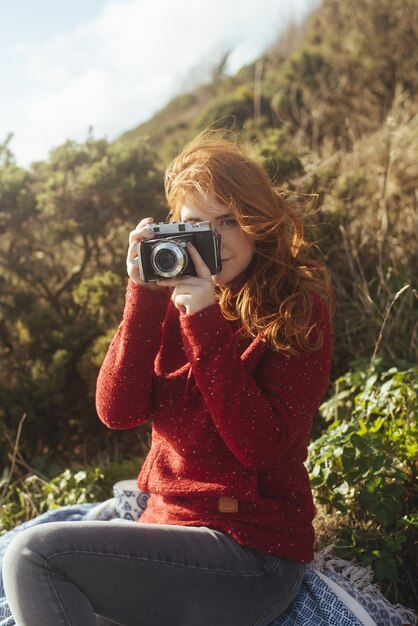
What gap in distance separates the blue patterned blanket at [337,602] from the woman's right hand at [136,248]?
0.98 m

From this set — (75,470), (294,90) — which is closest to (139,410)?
(75,470)

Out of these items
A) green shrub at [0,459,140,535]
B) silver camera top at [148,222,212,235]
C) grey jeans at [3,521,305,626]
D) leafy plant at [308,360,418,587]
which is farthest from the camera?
green shrub at [0,459,140,535]

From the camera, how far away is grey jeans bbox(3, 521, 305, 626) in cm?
155

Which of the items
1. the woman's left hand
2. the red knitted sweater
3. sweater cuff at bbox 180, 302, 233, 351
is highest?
the woman's left hand

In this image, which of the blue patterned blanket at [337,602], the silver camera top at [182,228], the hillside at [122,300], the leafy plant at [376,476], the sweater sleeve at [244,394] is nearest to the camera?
the sweater sleeve at [244,394]

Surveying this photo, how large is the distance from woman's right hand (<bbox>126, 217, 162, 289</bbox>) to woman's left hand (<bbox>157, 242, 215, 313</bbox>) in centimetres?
13

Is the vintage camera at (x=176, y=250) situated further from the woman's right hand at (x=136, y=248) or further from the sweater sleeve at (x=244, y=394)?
the sweater sleeve at (x=244, y=394)

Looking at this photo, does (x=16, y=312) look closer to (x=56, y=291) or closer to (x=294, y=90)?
(x=56, y=291)

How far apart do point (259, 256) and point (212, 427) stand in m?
0.52

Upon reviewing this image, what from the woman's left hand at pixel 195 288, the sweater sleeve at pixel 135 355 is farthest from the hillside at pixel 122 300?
the woman's left hand at pixel 195 288

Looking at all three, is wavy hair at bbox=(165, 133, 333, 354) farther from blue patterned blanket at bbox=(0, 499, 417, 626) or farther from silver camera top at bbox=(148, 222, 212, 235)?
blue patterned blanket at bbox=(0, 499, 417, 626)

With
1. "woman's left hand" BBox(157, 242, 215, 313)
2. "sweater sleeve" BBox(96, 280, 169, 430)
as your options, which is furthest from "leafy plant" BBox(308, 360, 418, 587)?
"woman's left hand" BBox(157, 242, 215, 313)

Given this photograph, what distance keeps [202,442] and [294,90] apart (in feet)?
21.6

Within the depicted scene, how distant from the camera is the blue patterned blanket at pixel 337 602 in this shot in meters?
1.87
